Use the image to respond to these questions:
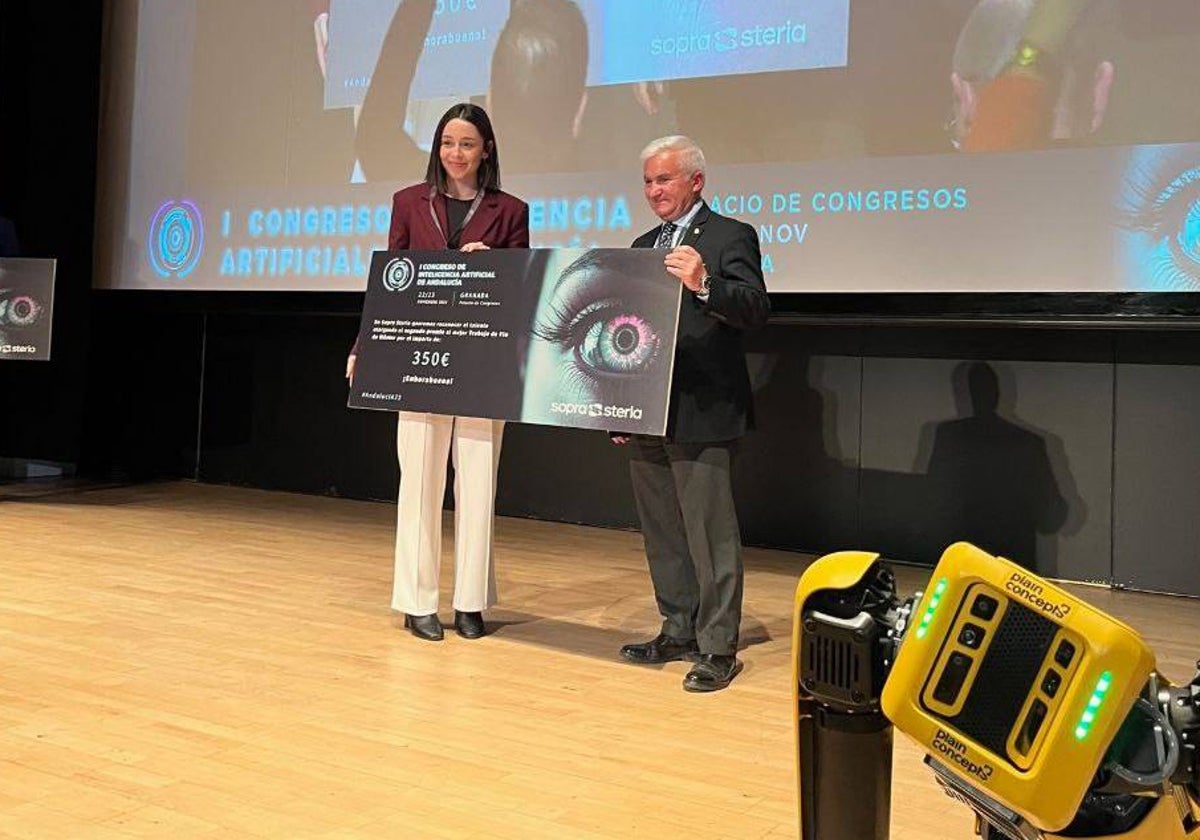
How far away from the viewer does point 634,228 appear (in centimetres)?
490

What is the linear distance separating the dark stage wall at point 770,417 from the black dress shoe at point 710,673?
216cm

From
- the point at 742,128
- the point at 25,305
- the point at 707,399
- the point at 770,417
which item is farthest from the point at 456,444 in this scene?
the point at 25,305

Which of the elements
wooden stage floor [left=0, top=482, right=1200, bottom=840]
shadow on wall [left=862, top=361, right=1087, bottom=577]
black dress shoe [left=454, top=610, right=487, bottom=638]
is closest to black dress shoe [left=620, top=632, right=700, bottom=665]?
wooden stage floor [left=0, top=482, right=1200, bottom=840]

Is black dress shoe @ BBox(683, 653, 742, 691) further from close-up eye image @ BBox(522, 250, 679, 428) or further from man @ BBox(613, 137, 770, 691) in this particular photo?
close-up eye image @ BBox(522, 250, 679, 428)

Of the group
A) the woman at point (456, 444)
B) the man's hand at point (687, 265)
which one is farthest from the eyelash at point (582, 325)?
the woman at point (456, 444)

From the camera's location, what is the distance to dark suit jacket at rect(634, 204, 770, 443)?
9.81 ft

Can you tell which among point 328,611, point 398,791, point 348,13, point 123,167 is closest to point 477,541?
point 328,611

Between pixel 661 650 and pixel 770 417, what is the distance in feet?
7.69

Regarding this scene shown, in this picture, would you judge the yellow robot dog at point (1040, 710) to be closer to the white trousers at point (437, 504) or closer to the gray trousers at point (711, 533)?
the gray trousers at point (711, 533)

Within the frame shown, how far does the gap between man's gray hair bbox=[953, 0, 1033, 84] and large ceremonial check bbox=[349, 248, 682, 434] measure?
2.04 meters

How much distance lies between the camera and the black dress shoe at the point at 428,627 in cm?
339

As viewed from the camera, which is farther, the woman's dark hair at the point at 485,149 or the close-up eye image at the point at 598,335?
the woman's dark hair at the point at 485,149

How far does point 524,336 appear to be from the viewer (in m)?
3.06

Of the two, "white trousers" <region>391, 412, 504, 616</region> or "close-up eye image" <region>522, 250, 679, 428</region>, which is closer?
"close-up eye image" <region>522, 250, 679, 428</region>
